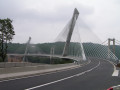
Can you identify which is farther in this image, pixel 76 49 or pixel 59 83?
pixel 76 49

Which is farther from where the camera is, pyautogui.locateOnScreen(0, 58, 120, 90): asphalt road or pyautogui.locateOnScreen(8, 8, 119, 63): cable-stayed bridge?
pyautogui.locateOnScreen(8, 8, 119, 63): cable-stayed bridge

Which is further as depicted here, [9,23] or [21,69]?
[9,23]

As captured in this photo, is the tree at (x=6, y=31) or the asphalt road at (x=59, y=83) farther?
the tree at (x=6, y=31)

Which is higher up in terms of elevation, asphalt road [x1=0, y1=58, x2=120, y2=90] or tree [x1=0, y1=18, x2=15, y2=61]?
tree [x1=0, y1=18, x2=15, y2=61]

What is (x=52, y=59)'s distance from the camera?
330ft

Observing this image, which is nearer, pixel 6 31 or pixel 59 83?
pixel 59 83

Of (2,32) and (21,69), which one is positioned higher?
(2,32)

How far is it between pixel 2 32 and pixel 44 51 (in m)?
88.2

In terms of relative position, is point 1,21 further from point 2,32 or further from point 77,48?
point 77,48

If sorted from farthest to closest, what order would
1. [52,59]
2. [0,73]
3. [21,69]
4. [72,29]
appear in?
[52,59] → [72,29] → [21,69] → [0,73]

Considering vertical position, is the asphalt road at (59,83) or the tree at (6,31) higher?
the tree at (6,31)

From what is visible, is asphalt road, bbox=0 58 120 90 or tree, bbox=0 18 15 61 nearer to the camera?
asphalt road, bbox=0 58 120 90

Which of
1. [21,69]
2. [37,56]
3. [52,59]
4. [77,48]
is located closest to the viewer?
[21,69]

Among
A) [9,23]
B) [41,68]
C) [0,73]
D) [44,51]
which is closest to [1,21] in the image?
[9,23]
